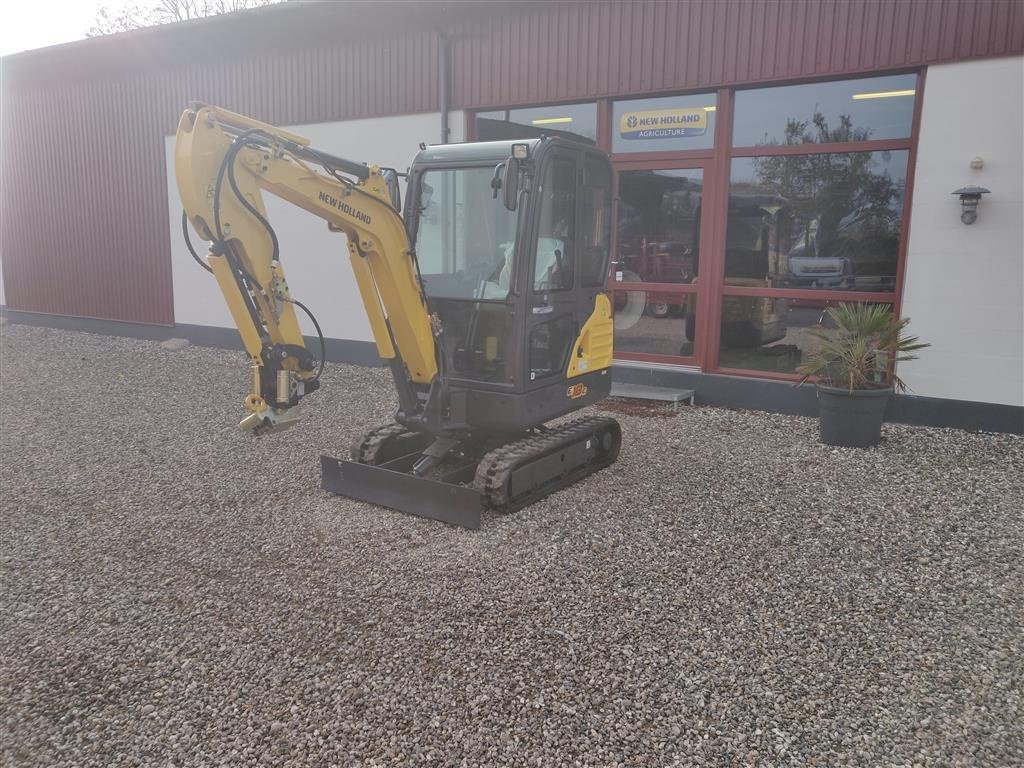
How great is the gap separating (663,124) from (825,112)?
5.44ft

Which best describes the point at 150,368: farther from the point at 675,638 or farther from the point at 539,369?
the point at 675,638

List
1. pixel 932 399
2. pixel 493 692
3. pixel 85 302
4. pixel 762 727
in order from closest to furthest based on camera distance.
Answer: pixel 762 727 → pixel 493 692 → pixel 932 399 → pixel 85 302

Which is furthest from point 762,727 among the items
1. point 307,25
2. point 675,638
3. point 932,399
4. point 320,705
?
point 307,25

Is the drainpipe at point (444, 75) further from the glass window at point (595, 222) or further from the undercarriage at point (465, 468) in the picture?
the undercarriage at point (465, 468)

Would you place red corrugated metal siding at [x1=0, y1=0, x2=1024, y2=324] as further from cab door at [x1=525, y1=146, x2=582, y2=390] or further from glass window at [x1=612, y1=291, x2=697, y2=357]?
cab door at [x1=525, y1=146, x2=582, y2=390]

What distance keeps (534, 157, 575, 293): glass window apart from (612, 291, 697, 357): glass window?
3.39 metres

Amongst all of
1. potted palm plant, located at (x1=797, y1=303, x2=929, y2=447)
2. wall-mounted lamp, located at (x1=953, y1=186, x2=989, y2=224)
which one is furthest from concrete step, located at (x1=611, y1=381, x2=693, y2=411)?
wall-mounted lamp, located at (x1=953, y1=186, x2=989, y2=224)

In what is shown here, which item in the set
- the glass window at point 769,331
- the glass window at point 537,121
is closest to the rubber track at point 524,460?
the glass window at point 769,331

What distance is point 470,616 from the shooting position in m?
3.80

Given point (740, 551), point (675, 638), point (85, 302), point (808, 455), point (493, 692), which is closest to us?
point (493, 692)

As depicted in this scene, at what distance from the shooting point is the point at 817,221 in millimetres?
7793

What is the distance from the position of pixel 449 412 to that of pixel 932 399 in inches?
187

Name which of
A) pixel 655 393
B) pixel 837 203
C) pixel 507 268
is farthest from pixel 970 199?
pixel 507 268

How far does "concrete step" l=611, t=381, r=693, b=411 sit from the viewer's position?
27.0ft
